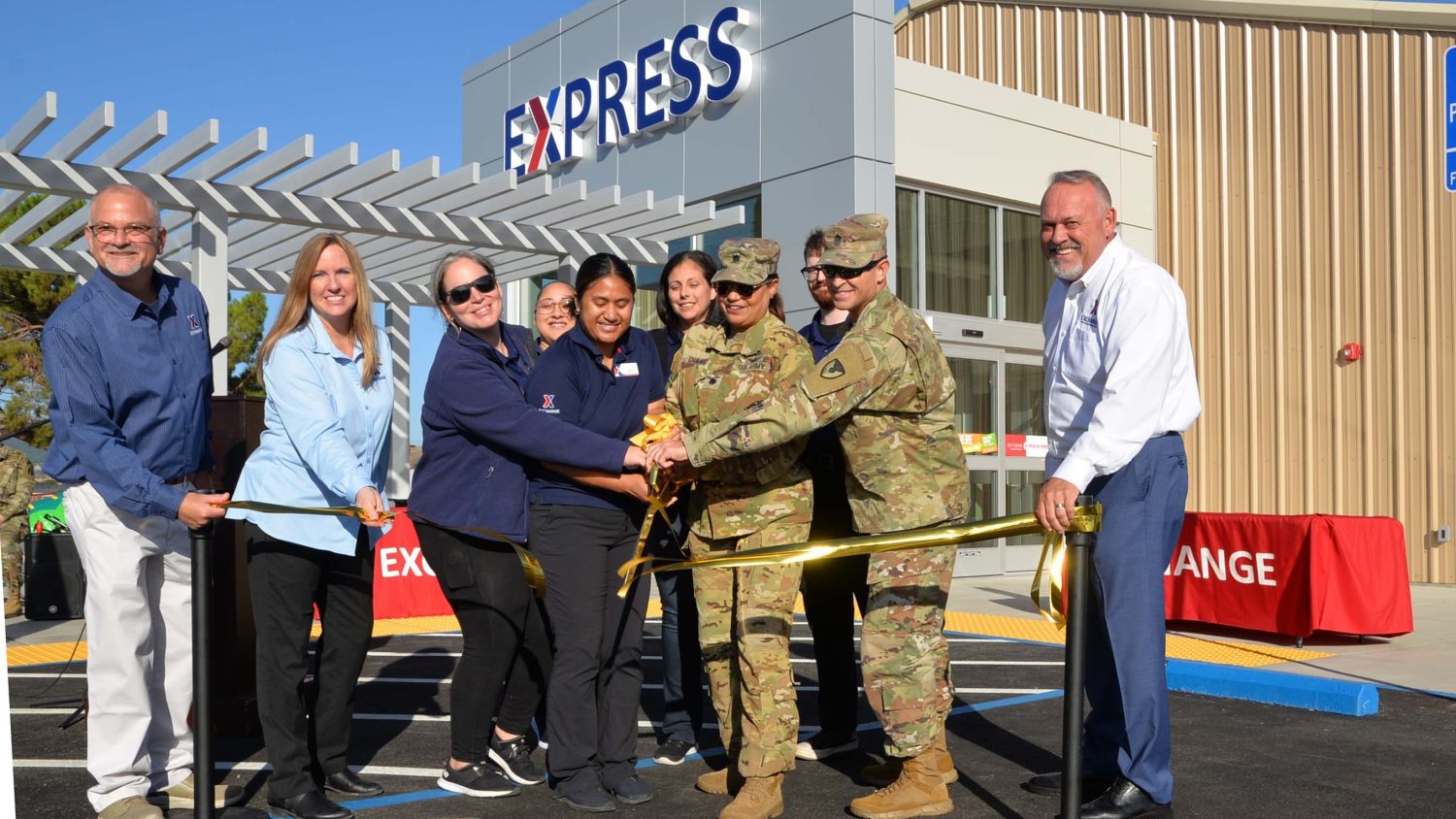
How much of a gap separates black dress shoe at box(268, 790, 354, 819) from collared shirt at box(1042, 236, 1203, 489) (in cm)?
249

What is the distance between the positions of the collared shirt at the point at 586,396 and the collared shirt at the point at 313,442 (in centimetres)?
54

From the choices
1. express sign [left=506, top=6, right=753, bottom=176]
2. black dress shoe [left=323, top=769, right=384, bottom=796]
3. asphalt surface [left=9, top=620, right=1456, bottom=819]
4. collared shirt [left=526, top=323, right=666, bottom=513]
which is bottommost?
asphalt surface [left=9, top=620, right=1456, bottom=819]

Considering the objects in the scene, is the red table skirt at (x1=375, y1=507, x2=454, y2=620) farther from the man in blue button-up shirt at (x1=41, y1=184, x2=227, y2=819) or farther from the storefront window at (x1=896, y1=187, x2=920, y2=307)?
the man in blue button-up shirt at (x1=41, y1=184, x2=227, y2=819)

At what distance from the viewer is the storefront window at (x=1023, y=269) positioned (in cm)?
1400

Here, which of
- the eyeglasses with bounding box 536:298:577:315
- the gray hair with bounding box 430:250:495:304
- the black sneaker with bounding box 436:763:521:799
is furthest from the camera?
the eyeglasses with bounding box 536:298:577:315

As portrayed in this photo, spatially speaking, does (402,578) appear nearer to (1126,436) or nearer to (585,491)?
(585,491)

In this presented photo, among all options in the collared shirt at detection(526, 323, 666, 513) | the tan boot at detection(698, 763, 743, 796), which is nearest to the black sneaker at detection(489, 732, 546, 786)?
the tan boot at detection(698, 763, 743, 796)

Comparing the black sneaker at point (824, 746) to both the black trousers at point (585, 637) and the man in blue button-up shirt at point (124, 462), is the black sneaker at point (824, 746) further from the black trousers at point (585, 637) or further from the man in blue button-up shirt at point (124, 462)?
the man in blue button-up shirt at point (124, 462)

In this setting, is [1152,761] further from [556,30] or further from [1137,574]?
[556,30]

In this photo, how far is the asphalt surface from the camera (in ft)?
13.3

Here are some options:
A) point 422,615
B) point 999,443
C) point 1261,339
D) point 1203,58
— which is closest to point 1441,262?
point 1261,339

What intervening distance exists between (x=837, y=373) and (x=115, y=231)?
2.28 meters

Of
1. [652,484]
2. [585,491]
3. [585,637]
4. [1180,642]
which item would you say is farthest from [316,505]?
[1180,642]

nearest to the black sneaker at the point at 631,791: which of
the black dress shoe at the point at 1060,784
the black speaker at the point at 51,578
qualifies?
the black dress shoe at the point at 1060,784
